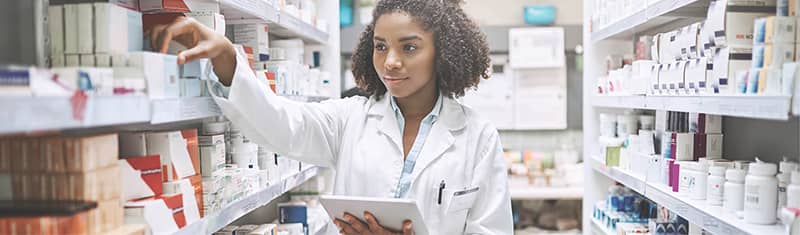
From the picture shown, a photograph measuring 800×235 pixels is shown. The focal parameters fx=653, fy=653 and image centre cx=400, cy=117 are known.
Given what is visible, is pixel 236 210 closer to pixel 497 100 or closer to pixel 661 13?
pixel 661 13

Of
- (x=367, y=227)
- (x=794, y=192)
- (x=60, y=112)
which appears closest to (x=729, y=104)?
(x=794, y=192)

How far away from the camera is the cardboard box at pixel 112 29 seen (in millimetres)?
1357

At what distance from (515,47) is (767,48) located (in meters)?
3.42

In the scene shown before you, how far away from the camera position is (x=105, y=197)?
133cm

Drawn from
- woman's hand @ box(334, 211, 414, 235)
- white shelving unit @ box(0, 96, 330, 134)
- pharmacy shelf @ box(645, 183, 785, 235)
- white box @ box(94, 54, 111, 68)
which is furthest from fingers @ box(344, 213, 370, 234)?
pharmacy shelf @ box(645, 183, 785, 235)

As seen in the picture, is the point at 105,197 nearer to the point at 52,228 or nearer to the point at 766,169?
the point at 52,228

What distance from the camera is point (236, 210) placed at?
204 cm

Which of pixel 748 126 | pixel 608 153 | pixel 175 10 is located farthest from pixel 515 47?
pixel 175 10

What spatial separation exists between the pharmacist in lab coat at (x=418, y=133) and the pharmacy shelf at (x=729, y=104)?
0.63 meters

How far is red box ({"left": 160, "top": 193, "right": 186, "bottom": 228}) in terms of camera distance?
1.58m

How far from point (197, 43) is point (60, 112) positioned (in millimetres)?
632

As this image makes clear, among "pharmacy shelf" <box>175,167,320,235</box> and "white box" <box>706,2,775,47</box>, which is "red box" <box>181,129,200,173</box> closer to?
"pharmacy shelf" <box>175,167,320,235</box>

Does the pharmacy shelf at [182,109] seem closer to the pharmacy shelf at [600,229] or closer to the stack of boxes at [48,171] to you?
the stack of boxes at [48,171]

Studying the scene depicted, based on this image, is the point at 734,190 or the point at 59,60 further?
the point at 734,190
